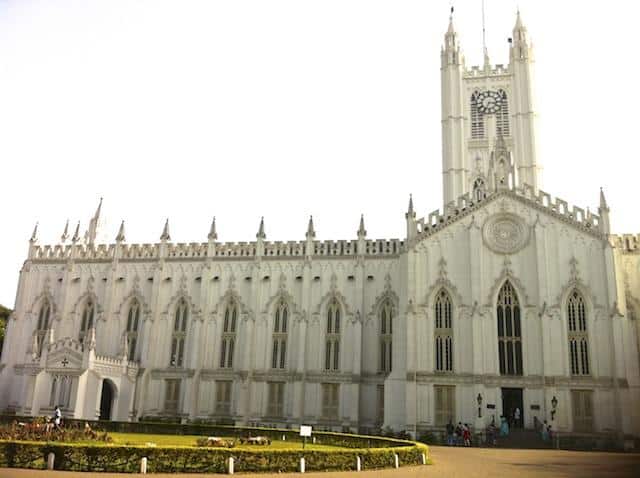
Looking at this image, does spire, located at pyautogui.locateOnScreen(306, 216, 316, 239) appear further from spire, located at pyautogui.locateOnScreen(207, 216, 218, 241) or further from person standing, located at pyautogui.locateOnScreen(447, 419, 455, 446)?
person standing, located at pyautogui.locateOnScreen(447, 419, 455, 446)

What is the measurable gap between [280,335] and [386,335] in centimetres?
936

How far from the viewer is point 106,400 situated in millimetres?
54031

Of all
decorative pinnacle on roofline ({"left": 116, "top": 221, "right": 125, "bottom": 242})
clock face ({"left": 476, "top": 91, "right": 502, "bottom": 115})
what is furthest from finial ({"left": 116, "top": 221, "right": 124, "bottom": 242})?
clock face ({"left": 476, "top": 91, "right": 502, "bottom": 115})

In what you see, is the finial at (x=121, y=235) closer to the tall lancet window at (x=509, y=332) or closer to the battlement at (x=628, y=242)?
the tall lancet window at (x=509, y=332)

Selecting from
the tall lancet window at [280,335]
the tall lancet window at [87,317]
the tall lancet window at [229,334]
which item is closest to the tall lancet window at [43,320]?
the tall lancet window at [87,317]

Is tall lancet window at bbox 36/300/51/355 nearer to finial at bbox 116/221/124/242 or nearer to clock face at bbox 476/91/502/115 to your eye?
finial at bbox 116/221/124/242

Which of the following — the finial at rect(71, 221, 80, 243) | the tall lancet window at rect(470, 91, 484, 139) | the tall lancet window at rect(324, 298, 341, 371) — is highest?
the tall lancet window at rect(470, 91, 484, 139)

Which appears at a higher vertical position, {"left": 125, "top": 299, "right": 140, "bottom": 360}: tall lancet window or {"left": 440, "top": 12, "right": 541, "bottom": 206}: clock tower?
{"left": 440, "top": 12, "right": 541, "bottom": 206}: clock tower

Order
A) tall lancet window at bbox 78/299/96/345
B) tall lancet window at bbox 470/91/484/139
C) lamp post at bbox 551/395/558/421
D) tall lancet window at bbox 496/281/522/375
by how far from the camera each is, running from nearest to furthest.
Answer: lamp post at bbox 551/395/558/421 → tall lancet window at bbox 496/281/522/375 → tall lancet window at bbox 78/299/96/345 → tall lancet window at bbox 470/91/484/139

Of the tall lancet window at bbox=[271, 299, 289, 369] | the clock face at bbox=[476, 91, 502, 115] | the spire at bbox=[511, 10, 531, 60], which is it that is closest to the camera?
the tall lancet window at bbox=[271, 299, 289, 369]

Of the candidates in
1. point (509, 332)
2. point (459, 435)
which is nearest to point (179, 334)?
point (459, 435)

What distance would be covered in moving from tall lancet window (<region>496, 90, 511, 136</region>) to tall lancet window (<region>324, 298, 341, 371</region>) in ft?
107

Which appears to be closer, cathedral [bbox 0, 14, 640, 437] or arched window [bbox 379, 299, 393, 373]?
cathedral [bbox 0, 14, 640, 437]

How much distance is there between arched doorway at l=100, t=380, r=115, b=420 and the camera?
53.3m
